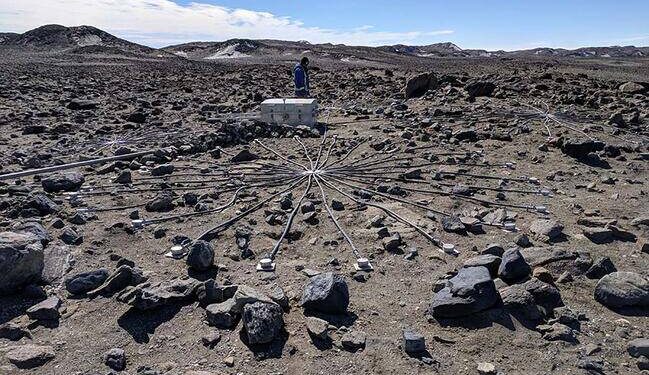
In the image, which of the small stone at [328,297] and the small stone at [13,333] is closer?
the small stone at [13,333]

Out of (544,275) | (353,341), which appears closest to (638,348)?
(544,275)

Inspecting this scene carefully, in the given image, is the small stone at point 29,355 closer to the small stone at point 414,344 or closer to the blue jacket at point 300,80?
the small stone at point 414,344

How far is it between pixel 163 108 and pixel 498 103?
27.6 ft

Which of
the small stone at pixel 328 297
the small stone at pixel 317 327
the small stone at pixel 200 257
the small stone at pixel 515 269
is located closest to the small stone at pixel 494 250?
the small stone at pixel 515 269

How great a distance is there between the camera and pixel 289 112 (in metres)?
10.4

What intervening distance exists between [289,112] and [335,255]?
246 inches

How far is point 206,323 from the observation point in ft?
11.5

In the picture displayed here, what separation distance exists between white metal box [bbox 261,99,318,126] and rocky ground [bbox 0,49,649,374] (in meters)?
0.68

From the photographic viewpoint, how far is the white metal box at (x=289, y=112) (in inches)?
408

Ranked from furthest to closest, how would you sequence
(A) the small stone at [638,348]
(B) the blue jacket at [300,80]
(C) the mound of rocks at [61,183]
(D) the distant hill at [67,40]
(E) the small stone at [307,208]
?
1. (D) the distant hill at [67,40]
2. (B) the blue jacket at [300,80]
3. (C) the mound of rocks at [61,183]
4. (E) the small stone at [307,208]
5. (A) the small stone at [638,348]


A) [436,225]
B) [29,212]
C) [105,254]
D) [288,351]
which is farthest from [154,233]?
[436,225]

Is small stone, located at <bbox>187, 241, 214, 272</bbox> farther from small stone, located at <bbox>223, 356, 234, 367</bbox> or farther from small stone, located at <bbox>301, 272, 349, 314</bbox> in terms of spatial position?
small stone, located at <bbox>223, 356, 234, 367</bbox>

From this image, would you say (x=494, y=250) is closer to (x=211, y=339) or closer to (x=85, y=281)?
(x=211, y=339)

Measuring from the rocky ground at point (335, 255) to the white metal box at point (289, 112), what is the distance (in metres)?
0.68
